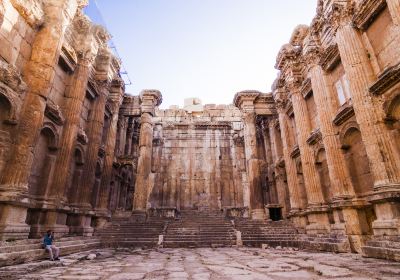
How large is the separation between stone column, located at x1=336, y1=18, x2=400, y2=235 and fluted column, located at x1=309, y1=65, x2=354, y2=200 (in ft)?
7.26

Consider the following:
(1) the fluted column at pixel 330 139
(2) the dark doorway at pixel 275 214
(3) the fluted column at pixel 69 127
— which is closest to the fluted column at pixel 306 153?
(1) the fluted column at pixel 330 139

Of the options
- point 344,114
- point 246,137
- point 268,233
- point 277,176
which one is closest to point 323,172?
point 344,114

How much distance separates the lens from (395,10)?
757 cm

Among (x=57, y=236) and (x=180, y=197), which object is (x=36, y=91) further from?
(x=180, y=197)

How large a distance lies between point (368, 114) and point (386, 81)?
115cm

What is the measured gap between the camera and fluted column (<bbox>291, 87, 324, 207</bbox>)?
12.5 m

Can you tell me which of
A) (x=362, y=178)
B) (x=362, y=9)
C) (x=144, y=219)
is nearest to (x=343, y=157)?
(x=362, y=178)

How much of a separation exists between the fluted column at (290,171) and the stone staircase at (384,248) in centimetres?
690

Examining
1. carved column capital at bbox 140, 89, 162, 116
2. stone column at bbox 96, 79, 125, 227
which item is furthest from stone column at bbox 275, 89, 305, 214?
stone column at bbox 96, 79, 125, 227

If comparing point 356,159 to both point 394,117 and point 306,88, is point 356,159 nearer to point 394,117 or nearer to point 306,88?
point 394,117

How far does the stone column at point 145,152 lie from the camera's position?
1554cm

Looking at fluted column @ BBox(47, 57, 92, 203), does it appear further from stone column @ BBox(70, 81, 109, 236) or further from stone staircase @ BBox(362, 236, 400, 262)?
stone staircase @ BBox(362, 236, 400, 262)

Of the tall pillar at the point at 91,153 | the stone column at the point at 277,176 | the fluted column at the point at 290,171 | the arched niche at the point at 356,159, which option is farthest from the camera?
the stone column at the point at 277,176

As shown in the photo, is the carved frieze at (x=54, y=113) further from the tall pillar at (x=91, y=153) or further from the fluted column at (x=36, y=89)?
the tall pillar at (x=91, y=153)
